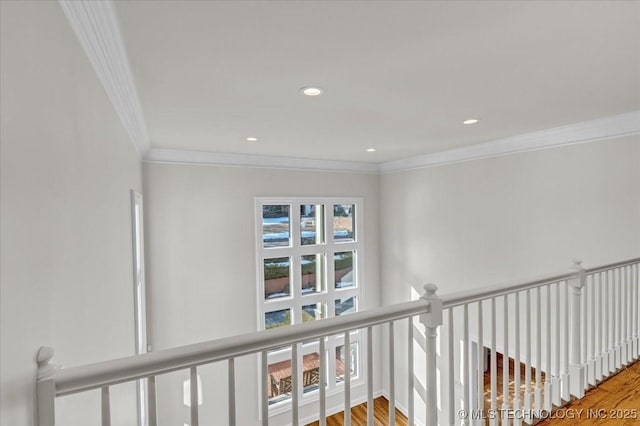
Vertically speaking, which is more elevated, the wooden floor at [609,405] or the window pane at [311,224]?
the window pane at [311,224]

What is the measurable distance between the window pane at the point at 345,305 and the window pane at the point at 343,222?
3.38 ft

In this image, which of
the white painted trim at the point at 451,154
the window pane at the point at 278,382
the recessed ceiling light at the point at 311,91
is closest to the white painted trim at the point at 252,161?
the white painted trim at the point at 451,154

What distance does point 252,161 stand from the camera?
15.0 feet

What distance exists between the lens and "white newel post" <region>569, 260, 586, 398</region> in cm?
215

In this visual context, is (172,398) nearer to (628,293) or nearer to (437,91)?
(437,91)

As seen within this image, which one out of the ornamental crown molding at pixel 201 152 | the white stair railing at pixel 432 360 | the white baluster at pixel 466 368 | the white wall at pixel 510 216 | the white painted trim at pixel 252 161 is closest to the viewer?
the white stair railing at pixel 432 360

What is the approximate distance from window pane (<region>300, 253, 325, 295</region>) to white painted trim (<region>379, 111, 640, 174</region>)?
2.23 metres

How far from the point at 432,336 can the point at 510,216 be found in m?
2.80

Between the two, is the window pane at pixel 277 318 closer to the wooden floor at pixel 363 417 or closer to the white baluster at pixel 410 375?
the wooden floor at pixel 363 417

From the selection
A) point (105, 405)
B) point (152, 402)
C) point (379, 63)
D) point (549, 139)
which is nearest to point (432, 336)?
point (152, 402)

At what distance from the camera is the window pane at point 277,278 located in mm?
4824

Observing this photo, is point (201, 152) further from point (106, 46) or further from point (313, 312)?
point (313, 312)

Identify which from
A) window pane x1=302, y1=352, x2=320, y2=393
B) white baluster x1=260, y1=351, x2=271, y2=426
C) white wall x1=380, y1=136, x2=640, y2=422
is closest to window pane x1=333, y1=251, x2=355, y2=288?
white wall x1=380, y1=136, x2=640, y2=422

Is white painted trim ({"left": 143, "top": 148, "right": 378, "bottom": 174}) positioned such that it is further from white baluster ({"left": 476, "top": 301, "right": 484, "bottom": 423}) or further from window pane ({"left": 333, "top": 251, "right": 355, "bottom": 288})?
white baluster ({"left": 476, "top": 301, "right": 484, "bottom": 423})
